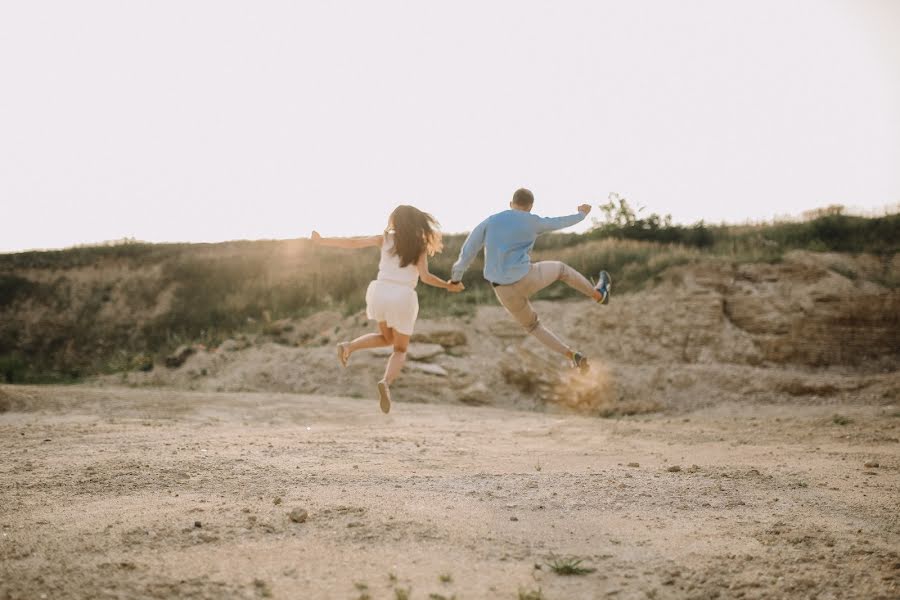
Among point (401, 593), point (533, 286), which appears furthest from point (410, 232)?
point (401, 593)

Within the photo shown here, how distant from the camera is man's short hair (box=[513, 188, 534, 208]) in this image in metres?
8.10

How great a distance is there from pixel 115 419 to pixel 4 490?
5507 millimetres

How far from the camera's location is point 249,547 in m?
3.99

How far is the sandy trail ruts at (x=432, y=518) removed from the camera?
3633mm

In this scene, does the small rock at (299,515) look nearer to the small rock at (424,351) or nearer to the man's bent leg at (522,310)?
the man's bent leg at (522,310)

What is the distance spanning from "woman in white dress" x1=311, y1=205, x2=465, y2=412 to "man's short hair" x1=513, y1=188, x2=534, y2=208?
3.18ft

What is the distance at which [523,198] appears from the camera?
8.12 m

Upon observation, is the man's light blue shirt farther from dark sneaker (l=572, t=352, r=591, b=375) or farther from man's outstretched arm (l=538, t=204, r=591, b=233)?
dark sneaker (l=572, t=352, r=591, b=375)

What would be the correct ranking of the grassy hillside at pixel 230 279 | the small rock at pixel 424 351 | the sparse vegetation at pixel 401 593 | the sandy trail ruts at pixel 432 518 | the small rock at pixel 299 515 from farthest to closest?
the grassy hillside at pixel 230 279 → the small rock at pixel 424 351 → the small rock at pixel 299 515 → the sandy trail ruts at pixel 432 518 → the sparse vegetation at pixel 401 593

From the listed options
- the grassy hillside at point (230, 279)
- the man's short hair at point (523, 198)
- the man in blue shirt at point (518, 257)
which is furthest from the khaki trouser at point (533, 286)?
the grassy hillside at point (230, 279)

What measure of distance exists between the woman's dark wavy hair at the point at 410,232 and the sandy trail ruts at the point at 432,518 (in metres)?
2.21

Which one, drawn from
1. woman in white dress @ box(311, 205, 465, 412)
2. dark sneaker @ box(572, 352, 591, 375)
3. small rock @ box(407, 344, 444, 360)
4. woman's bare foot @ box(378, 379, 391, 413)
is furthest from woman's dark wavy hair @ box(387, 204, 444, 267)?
small rock @ box(407, 344, 444, 360)

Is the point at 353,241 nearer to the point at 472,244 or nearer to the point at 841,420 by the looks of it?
the point at 472,244

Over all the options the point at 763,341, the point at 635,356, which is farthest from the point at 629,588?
the point at 763,341
